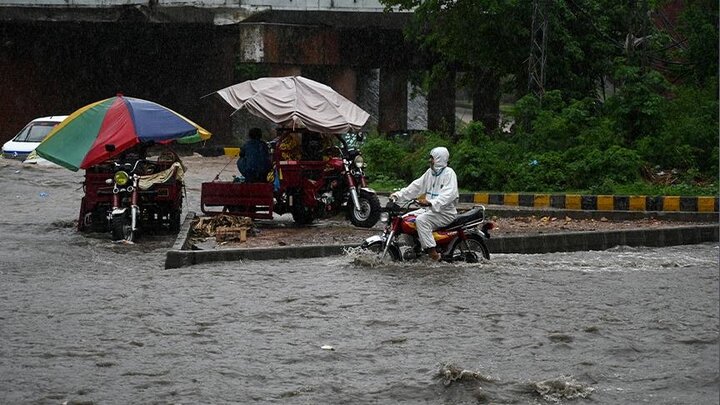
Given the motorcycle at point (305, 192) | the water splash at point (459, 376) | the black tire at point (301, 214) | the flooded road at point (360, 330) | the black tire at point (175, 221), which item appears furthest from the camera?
the black tire at point (301, 214)

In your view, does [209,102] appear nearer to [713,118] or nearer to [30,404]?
[713,118]

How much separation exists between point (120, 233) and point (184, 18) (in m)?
21.2

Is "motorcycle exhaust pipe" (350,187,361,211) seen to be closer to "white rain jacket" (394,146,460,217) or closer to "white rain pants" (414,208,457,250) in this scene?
"white rain jacket" (394,146,460,217)

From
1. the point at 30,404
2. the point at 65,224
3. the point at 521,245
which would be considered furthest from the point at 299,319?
the point at 65,224

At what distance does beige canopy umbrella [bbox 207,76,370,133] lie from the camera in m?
17.8

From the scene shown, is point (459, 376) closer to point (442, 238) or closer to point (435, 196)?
point (442, 238)

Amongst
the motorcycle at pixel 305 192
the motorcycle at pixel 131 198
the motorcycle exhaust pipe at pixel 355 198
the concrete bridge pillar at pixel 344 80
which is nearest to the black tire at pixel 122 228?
the motorcycle at pixel 131 198

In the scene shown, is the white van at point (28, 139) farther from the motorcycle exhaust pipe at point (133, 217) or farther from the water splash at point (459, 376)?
the water splash at point (459, 376)

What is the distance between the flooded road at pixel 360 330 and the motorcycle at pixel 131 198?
4.10 feet

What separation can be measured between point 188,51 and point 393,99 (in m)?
7.22

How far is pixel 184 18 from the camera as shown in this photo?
36.8m

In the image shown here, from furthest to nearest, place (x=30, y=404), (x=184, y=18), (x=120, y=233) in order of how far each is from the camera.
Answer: (x=184, y=18)
(x=120, y=233)
(x=30, y=404)


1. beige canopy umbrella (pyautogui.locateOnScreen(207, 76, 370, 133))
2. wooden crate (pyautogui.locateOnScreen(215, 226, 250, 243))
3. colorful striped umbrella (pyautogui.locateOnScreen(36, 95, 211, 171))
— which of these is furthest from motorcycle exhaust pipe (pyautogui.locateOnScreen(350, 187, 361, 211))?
colorful striped umbrella (pyautogui.locateOnScreen(36, 95, 211, 171))

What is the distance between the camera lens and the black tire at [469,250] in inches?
535
